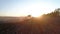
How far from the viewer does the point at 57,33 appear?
12.4 m

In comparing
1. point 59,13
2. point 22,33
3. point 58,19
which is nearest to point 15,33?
point 22,33

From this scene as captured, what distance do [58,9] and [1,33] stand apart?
884 inches

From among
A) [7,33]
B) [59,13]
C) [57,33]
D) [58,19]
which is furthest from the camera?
[59,13]

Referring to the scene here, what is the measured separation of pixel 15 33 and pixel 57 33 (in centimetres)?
338

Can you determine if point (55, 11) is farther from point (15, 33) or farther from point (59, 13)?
point (15, 33)

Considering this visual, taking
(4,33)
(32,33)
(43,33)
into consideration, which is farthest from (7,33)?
(43,33)

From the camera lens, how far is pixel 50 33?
11.9 m

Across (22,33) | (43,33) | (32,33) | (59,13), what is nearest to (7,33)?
(22,33)

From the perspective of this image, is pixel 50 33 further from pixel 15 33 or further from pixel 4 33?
pixel 4 33

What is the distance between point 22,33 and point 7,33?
1.10 metres

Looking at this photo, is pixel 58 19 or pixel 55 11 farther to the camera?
pixel 55 11

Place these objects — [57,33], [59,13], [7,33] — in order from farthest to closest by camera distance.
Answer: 1. [59,13]
2. [57,33]
3. [7,33]

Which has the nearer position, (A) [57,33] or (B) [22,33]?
(B) [22,33]

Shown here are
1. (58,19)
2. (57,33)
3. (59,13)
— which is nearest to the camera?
(57,33)
